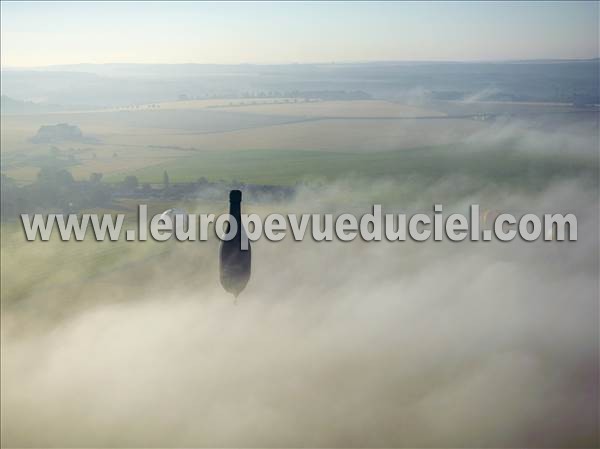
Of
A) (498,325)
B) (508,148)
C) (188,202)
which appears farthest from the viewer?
(508,148)

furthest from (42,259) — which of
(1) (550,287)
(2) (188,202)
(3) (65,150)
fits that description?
(1) (550,287)

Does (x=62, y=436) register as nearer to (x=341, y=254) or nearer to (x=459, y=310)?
(x=341, y=254)

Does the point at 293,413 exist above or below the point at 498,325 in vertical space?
below

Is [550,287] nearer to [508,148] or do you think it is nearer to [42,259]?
[508,148]

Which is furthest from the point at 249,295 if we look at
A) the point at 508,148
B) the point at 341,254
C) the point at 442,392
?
the point at 508,148

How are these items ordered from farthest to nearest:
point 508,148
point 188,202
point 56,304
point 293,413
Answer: point 508,148
point 188,202
point 56,304
point 293,413

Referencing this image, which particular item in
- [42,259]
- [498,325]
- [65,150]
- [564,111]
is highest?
[564,111]

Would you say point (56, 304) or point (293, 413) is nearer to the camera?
point (293, 413)
